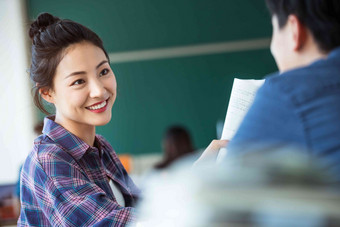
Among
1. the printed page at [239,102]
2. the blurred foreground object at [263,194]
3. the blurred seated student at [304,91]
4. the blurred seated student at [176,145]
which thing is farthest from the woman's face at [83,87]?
the blurred seated student at [176,145]

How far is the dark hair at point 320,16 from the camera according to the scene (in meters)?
0.76

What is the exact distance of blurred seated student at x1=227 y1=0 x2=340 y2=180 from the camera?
650 mm

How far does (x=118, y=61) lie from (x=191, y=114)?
1249 millimetres

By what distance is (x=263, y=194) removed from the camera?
343 millimetres

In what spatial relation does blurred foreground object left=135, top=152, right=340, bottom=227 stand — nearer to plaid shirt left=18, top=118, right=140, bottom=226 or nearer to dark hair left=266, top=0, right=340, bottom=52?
dark hair left=266, top=0, right=340, bottom=52

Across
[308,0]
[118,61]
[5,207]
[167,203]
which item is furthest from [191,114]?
[167,203]

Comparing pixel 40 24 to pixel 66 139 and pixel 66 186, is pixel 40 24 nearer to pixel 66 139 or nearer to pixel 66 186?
pixel 66 139

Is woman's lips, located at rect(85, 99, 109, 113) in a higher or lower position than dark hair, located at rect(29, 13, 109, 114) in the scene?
lower

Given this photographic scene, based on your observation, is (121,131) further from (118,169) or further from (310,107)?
(310,107)

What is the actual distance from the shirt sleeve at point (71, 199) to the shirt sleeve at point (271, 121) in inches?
18.4

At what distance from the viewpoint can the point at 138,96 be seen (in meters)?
5.75

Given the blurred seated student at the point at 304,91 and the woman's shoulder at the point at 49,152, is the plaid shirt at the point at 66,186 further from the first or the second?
the blurred seated student at the point at 304,91

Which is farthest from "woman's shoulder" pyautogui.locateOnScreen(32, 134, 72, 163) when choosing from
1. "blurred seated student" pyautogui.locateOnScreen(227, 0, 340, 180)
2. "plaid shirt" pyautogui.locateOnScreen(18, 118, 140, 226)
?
"blurred seated student" pyautogui.locateOnScreen(227, 0, 340, 180)

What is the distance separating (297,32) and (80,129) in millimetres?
838
